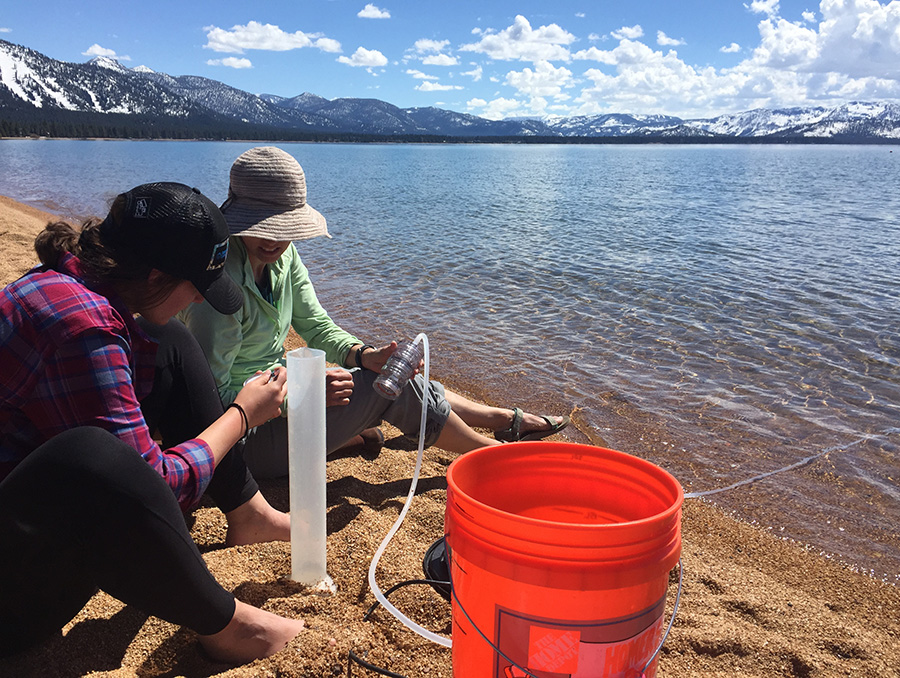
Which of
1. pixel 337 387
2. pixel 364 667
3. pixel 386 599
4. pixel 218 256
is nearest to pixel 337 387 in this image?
pixel 337 387

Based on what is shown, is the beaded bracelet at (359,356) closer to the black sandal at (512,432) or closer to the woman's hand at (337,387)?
the woman's hand at (337,387)

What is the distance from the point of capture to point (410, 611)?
7.75 ft

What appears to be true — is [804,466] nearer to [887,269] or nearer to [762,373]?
[762,373]

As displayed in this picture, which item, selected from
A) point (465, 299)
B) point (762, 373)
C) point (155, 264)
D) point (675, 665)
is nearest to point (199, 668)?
point (155, 264)

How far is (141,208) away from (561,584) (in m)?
1.42

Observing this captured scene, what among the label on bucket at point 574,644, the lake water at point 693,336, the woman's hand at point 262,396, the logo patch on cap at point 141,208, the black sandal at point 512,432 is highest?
the logo patch on cap at point 141,208

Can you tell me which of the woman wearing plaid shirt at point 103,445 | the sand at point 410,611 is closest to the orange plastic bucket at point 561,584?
the sand at point 410,611

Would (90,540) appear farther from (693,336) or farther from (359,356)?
(693,336)

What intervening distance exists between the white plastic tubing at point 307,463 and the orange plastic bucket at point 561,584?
775mm

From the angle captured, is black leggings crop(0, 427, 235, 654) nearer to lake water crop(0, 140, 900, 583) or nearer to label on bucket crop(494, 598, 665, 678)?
label on bucket crop(494, 598, 665, 678)

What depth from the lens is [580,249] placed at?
46.2ft

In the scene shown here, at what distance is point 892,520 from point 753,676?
2.30 m

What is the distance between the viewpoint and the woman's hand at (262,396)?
7.27 ft

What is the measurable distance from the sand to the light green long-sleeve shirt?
0.66m
